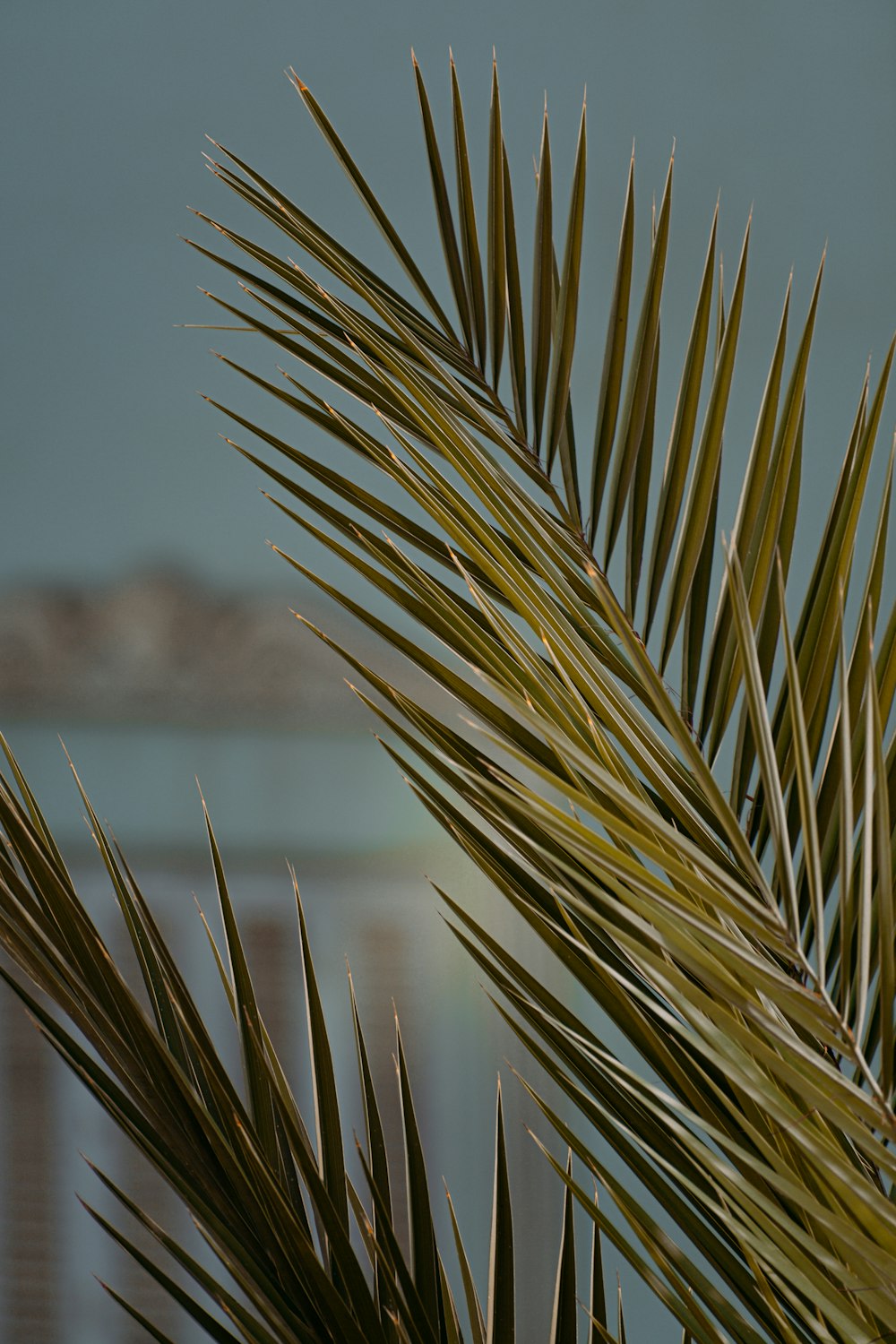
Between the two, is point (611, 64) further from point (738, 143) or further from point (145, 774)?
point (145, 774)

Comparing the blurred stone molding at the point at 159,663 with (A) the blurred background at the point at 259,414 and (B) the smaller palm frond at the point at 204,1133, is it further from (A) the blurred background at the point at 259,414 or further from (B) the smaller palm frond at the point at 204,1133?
(B) the smaller palm frond at the point at 204,1133

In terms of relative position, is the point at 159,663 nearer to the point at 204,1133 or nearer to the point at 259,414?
the point at 259,414

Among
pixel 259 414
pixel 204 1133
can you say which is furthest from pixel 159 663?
pixel 204 1133

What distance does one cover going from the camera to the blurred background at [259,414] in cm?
146

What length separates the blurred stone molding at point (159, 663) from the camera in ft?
5.01

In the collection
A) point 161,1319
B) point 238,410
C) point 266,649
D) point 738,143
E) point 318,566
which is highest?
point 738,143

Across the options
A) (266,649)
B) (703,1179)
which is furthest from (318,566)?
(703,1179)

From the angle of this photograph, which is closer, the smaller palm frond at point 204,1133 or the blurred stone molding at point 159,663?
the smaller palm frond at point 204,1133

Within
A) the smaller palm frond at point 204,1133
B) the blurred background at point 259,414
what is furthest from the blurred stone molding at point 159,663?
the smaller palm frond at point 204,1133

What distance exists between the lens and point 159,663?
1538 millimetres

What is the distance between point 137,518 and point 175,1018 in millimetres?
1310

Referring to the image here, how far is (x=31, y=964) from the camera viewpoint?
0.31m

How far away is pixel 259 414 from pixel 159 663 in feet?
1.17

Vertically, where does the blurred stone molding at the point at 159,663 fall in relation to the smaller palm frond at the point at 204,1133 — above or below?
above
